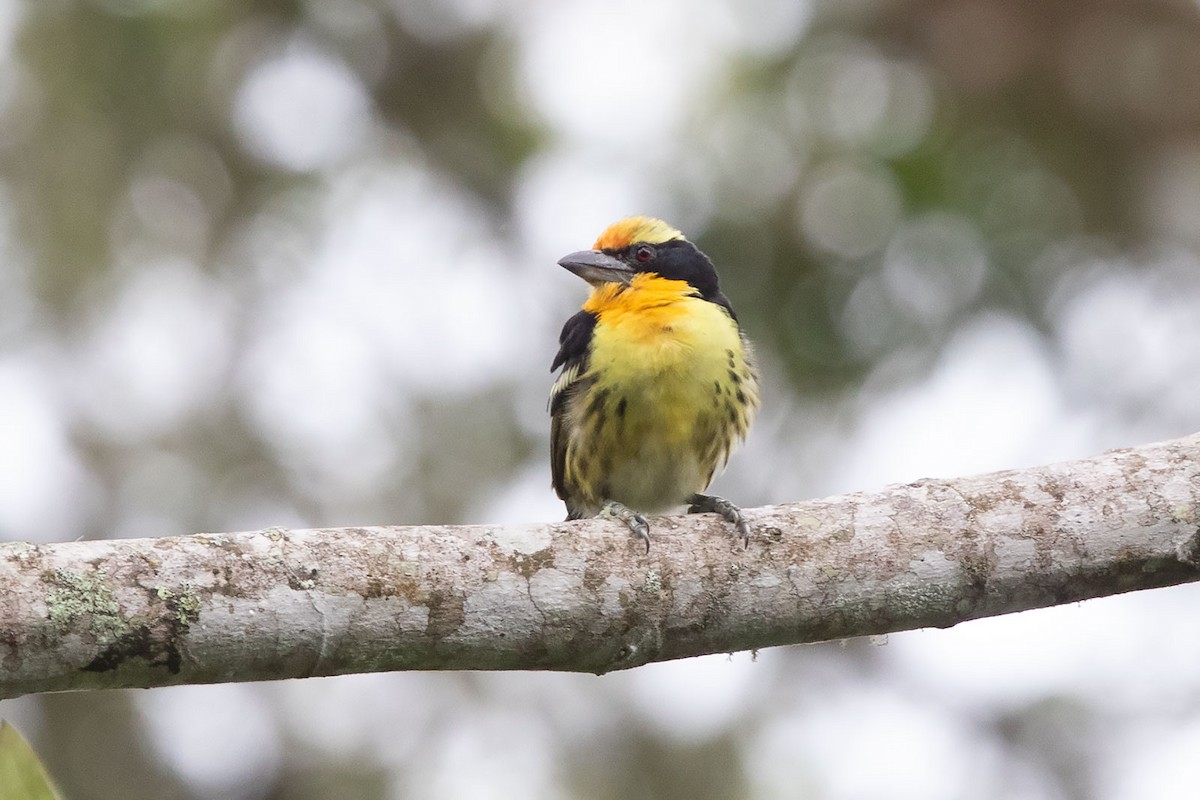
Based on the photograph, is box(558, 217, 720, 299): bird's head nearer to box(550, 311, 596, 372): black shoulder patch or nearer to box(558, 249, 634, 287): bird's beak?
box(558, 249, 634, 287): bird's beak

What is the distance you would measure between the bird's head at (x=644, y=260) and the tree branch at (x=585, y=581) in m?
1.49

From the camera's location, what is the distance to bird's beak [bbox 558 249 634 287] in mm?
4410

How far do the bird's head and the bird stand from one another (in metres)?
0.08

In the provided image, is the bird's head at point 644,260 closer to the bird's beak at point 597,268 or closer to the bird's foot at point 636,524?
the bird's beak at point 597,268

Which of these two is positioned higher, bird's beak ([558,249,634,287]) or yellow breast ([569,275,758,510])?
bird's beak ([558,249,634,287])

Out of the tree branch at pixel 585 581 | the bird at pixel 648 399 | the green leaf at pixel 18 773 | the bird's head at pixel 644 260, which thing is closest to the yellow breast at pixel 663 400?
the bird at pixel 648 399

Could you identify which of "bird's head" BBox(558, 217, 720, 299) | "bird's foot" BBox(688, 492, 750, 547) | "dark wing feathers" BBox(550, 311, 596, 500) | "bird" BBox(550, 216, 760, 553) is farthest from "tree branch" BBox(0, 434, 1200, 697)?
"bird's head" BBox(558, 217, 720, 299)

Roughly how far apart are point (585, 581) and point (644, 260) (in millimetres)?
1924

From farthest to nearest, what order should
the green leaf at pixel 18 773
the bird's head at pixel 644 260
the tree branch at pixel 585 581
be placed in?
the bird's head at pixel 644 260, the tree branch at pixel 585 581, the green leaf at pixel 18 773

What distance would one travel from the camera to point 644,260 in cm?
446

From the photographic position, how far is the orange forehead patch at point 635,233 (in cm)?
454

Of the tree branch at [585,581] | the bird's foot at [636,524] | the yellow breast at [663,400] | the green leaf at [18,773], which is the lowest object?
the green leaf at [18,773]

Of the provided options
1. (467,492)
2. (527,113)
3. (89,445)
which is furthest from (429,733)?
(527,113)

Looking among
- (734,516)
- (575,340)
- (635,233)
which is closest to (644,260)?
(635,233)
